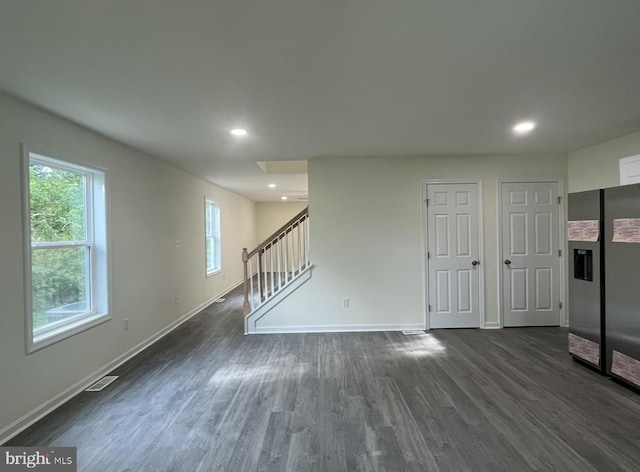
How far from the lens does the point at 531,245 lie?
14.5 ft

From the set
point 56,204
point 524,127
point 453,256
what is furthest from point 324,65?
point 453,256

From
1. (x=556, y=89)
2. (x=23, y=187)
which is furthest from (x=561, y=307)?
(x=23, y=187)

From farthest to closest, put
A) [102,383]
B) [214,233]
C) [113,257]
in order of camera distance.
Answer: [214,233] → [113,257] → [102,383]

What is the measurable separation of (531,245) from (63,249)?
5.56 m

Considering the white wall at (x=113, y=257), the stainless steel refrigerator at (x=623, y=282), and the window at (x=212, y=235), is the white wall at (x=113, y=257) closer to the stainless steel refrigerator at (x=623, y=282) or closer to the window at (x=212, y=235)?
the window at (x=212, y=235)

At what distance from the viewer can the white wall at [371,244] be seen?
4445 mm

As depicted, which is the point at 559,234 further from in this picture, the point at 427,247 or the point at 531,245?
the point at 427,247

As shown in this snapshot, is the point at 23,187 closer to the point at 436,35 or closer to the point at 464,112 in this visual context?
the point at 436,35

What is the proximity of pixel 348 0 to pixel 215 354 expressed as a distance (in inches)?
142

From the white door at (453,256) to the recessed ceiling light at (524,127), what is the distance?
1.20m

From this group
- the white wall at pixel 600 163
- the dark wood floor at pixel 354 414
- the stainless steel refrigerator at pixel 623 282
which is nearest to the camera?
the dark wood floor at pixel 354 414

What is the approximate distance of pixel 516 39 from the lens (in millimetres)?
1684

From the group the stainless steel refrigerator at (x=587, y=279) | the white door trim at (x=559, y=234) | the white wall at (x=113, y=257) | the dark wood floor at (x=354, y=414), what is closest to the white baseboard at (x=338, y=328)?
the dark wood floor at (x=354, y=414)

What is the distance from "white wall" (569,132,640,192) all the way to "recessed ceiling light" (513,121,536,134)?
4.09ft
